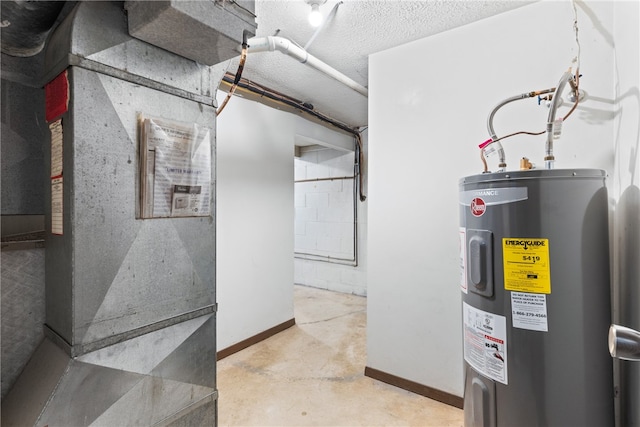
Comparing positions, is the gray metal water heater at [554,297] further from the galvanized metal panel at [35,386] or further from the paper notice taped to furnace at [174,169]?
the galvanized metal panel at [35,386]

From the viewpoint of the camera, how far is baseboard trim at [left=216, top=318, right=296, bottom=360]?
2.69 meters

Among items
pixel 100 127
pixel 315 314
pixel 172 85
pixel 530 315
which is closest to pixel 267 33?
pixel 172 85

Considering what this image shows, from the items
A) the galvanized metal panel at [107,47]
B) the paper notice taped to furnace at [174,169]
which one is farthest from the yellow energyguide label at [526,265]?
the galvanized metal panel at [107,47]

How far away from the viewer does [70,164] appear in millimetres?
932

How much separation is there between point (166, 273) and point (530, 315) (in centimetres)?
134

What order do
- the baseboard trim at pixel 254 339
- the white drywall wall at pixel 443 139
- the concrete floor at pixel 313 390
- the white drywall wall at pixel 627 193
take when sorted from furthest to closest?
the baseboard trim at pixel 254 339, the concrete floor at pixel 313 390, the white drywall wall at pixel 443 139, the white drywall wall at pixel 627 193

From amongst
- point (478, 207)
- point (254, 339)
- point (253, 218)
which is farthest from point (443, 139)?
point (254, 339)

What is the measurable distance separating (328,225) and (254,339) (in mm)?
2326

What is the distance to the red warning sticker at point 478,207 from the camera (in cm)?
124

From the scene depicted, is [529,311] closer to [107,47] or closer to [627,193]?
[627,193]

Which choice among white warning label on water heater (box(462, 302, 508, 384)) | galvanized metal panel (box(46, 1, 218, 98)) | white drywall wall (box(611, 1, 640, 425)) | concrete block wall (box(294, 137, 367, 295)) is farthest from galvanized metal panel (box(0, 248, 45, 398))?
concrete block wall (box(294, 137, 367, 295))

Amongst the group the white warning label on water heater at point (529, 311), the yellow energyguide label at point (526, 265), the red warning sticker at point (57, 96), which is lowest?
the white warning label on water heater at point (529, 311)

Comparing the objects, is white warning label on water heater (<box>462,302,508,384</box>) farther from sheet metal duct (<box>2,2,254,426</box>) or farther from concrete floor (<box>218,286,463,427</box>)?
sheet metal duct (<box>2,2,254,426</box>)

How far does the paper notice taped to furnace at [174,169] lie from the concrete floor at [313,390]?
4.77 feet
